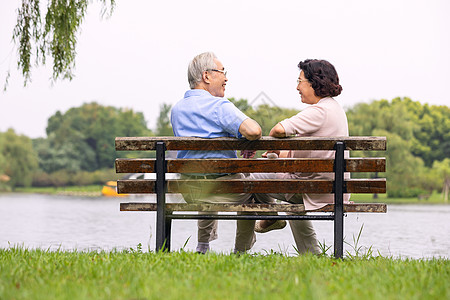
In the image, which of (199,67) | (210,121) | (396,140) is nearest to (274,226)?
(210,121)

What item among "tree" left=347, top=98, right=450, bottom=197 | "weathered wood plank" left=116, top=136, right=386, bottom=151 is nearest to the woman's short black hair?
"weathered wood plank" left=116, top=136, right=386, bottom=151

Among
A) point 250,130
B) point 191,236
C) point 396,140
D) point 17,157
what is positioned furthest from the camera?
point 17,157

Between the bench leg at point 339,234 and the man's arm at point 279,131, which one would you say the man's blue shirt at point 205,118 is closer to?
the man's arm at point 279,131

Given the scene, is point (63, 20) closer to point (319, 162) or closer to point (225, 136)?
point (225, 136)

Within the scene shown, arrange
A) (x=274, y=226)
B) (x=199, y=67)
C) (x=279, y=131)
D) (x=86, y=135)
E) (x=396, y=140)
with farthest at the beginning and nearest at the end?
(x=86, y=135) → (x=396, y=140) → (x=274, y=226) → (x=199, y=67) → (x=279, y=131)

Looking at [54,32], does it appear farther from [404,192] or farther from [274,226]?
[404,192]

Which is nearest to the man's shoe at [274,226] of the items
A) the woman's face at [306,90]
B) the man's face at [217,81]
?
the woman's face at [306,90]

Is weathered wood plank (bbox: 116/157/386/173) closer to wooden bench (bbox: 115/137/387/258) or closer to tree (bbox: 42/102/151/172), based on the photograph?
wooden bench (bbox: 115/137/387/258)

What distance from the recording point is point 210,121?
5520 millimetres

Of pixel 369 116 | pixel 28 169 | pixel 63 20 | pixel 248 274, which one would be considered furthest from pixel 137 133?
pixel 248 274

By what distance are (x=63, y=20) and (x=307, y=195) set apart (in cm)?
603

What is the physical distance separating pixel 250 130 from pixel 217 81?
2.73 ft

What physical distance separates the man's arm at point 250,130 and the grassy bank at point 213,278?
95cm

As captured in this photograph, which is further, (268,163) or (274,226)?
(274,226)
